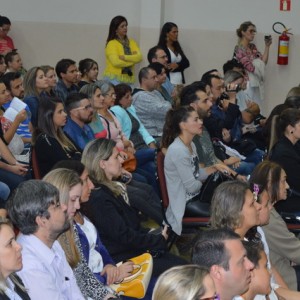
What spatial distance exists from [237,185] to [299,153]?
182cm

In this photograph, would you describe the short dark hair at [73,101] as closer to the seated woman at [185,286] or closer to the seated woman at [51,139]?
the seated woman at [51,139]

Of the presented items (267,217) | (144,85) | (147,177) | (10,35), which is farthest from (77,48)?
(267,217)

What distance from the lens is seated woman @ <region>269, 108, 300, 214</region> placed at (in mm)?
5199

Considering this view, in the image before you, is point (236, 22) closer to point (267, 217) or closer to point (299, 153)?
point (299, 153)

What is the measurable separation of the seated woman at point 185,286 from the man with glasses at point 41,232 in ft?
2.48

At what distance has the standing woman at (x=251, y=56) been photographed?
938 cm

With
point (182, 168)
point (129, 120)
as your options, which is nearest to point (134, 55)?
point (129, 120)

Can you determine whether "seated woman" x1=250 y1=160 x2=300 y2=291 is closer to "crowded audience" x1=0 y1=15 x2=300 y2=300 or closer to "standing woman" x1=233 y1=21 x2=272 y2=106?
"crowded audience" x1=0 y1=15 x2=300 y2=300

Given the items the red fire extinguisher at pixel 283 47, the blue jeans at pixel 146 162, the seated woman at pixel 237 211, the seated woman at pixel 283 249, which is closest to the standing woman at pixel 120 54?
the red fire extinguisher at pixel 283 47

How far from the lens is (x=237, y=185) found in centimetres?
376

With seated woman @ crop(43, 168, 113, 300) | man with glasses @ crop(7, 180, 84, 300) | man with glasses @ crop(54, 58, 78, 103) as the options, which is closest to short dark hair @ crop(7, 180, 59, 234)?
man with glasses @ crop(7, 180, 84, 300)

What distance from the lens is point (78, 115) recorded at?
5668 mm

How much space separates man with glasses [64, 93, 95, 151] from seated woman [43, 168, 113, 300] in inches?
82.7

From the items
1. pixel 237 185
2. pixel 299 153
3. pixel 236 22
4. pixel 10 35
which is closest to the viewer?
pixel 237 185
